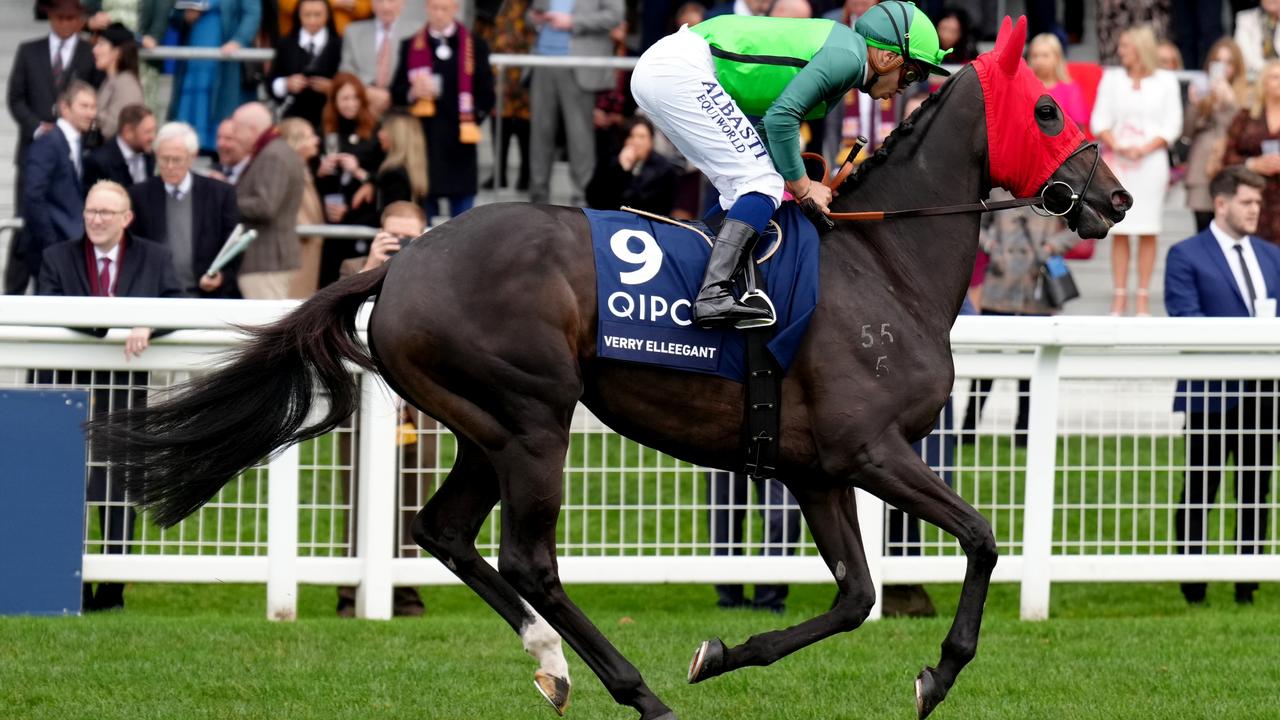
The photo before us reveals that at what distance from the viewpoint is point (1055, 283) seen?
Answer: 10102 millimetres

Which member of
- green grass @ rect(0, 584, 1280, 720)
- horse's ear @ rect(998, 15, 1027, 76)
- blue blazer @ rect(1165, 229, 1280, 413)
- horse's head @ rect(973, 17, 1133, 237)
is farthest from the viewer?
blue blazer @ rect(1165, 229, 1280, 413)

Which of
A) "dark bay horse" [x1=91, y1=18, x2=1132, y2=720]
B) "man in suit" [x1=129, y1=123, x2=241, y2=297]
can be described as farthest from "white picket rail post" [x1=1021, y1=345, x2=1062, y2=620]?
"man in suit" [x1=129, y1=123, x2=241, y2=297]

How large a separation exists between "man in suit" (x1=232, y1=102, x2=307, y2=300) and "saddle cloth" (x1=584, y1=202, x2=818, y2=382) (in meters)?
4.70

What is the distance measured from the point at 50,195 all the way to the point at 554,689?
569 centimetres

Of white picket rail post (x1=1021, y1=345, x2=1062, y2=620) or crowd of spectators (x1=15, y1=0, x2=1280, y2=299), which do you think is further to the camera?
crowd of spectators (x1=15, y1=0, x2=1280, y2=299)

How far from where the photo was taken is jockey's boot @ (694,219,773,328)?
16.7 ft

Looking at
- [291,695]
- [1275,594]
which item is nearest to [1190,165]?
[1275,594]

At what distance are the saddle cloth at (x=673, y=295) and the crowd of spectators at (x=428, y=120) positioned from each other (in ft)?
13.2

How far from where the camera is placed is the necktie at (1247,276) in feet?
26.7

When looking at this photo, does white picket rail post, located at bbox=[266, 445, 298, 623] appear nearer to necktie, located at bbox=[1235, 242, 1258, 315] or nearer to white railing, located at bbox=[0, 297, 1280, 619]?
white railing, located at bbox=[0, 297, 1280, 619]

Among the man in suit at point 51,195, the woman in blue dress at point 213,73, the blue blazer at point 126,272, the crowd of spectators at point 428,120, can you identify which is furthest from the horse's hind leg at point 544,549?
the woman in blue dress at point 213,73

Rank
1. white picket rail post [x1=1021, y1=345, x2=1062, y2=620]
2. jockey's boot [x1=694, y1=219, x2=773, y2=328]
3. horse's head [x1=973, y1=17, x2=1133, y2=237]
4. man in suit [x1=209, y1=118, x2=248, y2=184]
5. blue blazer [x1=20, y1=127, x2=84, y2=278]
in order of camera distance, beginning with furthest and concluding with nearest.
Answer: man in suit [x1=209, y1=118, x2=248, y2=184] < blue blazer [x1=20, y1=127, x2=84, y2=278] < white picket rail post [x1=1021, y1=345, x2=1062, y2=620] < horse's head [x1=973, y1=17, x2=1133, y2=237] < jockey's boot [x1=694, y1=219, x2=773, y2=328]

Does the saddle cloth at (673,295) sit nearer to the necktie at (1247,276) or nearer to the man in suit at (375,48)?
the necktie at (1247,276)

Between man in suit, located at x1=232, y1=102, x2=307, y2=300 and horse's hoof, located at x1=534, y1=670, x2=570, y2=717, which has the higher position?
man in suit, located at x1=232, y1=102, x2=307, y2=300
